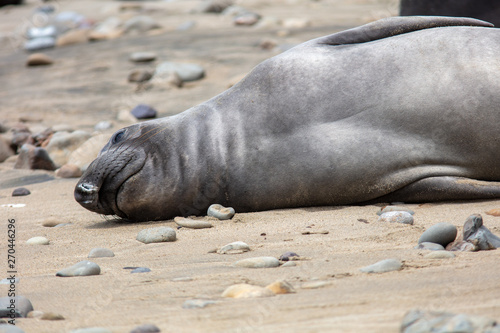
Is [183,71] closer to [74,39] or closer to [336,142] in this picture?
[74,39]

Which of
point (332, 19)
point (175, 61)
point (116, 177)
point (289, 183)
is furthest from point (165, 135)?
point (332, 19)

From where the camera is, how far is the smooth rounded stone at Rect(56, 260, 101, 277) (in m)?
2.68

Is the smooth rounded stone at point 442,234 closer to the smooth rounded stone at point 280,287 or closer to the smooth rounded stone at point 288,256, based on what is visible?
the smooth rounded stone at point 288,256

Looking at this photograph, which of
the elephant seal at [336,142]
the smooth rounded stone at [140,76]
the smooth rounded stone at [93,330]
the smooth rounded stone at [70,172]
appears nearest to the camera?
the smooth rounded stone at [93,330]

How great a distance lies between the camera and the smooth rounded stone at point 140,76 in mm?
7871

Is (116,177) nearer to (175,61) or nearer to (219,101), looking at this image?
(219,101)

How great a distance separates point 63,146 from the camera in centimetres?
554

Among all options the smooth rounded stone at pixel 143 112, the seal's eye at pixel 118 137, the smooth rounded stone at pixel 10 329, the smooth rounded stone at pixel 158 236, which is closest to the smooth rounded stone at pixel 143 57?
the smooth rounded stone at pixel 143 112

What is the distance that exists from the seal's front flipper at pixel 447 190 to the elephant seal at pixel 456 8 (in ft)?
7.94

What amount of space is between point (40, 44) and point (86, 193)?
7.95 meters

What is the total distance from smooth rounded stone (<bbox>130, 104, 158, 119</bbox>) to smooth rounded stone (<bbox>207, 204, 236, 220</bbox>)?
2969mm

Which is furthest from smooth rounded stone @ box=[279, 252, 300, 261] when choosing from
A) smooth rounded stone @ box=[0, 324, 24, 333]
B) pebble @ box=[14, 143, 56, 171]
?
pebble @ box=[14, 143, 56, 171]

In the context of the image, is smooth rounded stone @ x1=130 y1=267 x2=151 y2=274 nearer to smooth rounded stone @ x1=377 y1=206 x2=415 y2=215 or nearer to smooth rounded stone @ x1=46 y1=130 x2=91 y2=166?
smooth rounded stone @ x1=377 y1=206 x2=415 y2=215

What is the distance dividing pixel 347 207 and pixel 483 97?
0.89m
